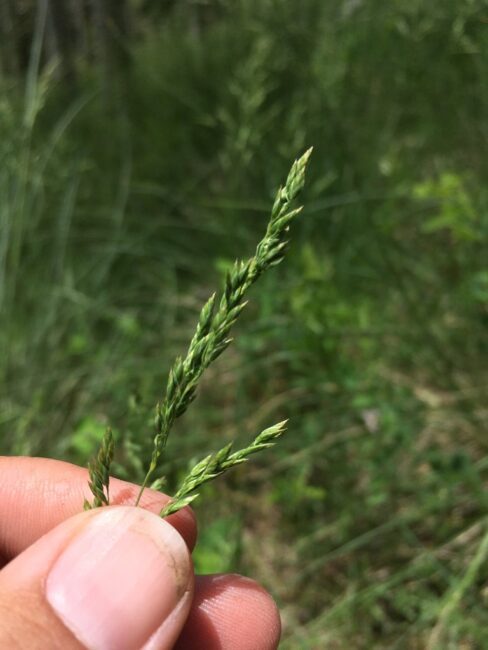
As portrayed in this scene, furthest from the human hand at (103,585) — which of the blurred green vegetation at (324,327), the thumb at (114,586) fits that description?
the blurred green vegetation at (324,327)

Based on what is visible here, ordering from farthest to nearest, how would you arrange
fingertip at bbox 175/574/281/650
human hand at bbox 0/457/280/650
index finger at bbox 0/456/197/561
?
index finger at bbox 0/456/197/561 < fingertip at bbox 175/574/281/650 < human hand at bbox 0/457/280/650

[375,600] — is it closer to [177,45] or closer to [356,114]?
[356,114]

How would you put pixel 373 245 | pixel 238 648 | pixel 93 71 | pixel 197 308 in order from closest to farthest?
pixel 238 648, pixel 373 245, pixel 197 308, pixel 93 71

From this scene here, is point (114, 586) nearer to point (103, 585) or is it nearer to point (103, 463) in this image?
point (103, 585)

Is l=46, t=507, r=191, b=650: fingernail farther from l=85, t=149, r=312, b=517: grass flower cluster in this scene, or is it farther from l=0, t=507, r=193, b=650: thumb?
l=85, t=149, r=312, b=517: grass flower cluster

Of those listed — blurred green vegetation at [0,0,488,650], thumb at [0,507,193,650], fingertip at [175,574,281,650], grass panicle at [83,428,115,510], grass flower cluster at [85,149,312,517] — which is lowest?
blurred green vegetation at [0,0,488,650]

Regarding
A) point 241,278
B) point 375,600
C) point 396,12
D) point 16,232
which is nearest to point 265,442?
point 241,278

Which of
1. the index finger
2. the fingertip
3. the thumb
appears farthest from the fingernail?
the index finger
